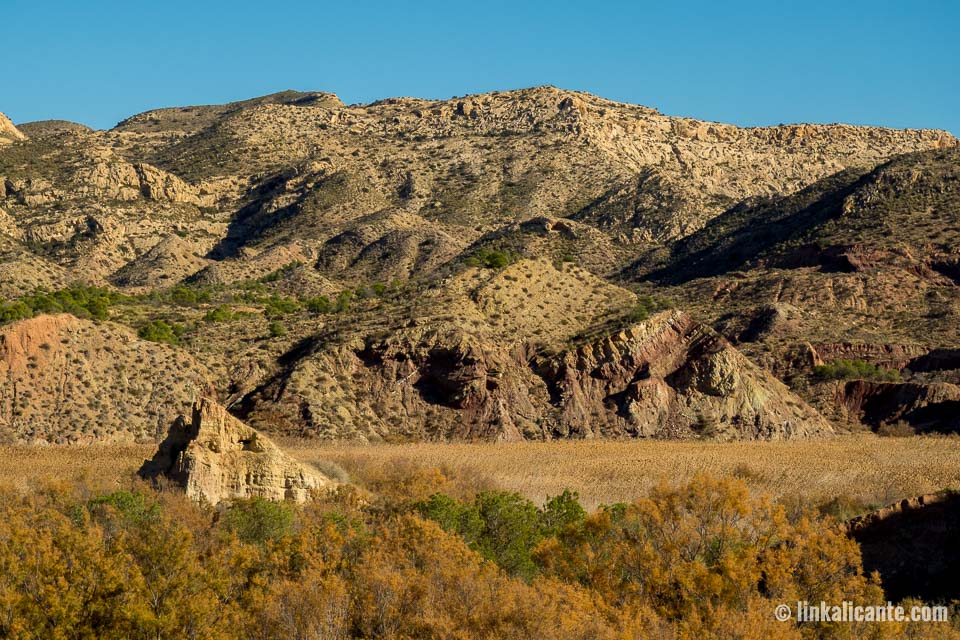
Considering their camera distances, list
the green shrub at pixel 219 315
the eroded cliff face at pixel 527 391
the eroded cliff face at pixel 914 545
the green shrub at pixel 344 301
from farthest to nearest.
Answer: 1. the green shrub at pixel 344 301
2. the green shrub at pixel 219 315
3. the eroded cliff face at pixel 527 391
4. the eroded cliff face at pixel 914 545

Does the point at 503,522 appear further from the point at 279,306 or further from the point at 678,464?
the point at 279,306

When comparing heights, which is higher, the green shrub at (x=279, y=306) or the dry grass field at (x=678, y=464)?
the green shrub at (x=279, y=306)

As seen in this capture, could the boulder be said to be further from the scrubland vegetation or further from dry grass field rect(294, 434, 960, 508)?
the scrubland vegetation

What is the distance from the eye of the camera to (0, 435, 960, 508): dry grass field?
3678cm

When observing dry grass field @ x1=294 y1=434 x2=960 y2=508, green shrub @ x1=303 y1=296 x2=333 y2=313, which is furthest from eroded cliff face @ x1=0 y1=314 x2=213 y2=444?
green shrub @ x1=303 y1=296 x2=333 y2=313

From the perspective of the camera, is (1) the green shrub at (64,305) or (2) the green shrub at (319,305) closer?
(1) the green shrub at (64,305)

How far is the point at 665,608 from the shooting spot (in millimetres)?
20969

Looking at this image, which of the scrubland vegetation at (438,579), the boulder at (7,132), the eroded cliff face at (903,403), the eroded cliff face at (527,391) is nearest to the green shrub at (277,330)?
the eroded cliff face at (527,391)

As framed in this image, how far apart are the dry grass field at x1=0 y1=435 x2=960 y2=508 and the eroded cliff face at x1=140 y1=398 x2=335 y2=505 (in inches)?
74.4

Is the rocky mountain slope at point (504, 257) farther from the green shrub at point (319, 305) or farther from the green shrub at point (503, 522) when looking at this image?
the green shrub at point (503, 522)

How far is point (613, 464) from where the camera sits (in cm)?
4303

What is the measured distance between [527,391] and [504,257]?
21.0 m

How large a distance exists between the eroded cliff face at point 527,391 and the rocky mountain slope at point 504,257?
111 millimetres

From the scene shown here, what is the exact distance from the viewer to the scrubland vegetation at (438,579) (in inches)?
767
